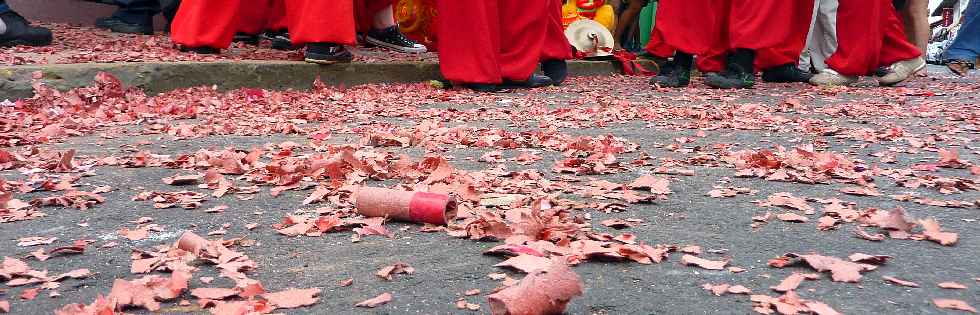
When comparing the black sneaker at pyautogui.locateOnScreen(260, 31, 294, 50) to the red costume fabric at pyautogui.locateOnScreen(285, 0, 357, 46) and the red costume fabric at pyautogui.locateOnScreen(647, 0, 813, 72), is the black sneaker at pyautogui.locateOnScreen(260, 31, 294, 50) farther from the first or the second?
the red costume fabric at pyautogui.locateOnScreen(647, 0, 813, 72)

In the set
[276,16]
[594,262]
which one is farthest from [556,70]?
[594,262]

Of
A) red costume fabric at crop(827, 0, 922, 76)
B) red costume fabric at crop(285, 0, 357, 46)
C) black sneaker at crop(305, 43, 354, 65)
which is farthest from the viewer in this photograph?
red costume fabric at crop(827, 0, 922, 76)

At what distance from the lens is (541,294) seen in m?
1.25

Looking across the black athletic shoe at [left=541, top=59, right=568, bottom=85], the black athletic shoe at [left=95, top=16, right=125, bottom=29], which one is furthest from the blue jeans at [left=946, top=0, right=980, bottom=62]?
the black athletic shoe at [left=95, top=16, right=125, bottom=29]

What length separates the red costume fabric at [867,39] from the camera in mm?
6133

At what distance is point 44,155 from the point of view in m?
2.76

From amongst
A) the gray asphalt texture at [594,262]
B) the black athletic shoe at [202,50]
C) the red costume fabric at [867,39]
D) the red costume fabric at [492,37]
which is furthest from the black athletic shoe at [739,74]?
the gray asphalt texture at [594,262]

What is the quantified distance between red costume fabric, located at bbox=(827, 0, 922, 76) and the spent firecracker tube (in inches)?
203

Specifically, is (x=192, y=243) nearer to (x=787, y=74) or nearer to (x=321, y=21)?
(x=321, y=21)

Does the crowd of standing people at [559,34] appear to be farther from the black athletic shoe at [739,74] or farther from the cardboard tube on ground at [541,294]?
the cardboard tube on ground at [541,294]

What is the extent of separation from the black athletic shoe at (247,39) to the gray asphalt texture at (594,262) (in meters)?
4.76

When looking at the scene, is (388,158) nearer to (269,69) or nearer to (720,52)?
(269,69)

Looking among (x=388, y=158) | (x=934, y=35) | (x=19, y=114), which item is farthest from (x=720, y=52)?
(x=934, y=35)

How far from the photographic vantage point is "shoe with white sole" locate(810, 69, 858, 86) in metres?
6.45
